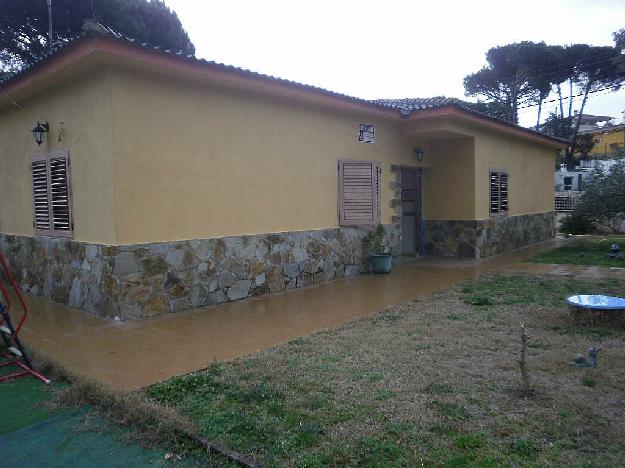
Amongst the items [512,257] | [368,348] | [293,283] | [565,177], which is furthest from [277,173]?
[565,177]

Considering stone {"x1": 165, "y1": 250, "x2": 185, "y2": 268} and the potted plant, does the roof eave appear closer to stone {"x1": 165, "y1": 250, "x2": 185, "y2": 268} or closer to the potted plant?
the potted plant

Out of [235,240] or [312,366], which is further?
[235,240]

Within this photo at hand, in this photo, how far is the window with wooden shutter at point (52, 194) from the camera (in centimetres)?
708

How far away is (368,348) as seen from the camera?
486 centimetres

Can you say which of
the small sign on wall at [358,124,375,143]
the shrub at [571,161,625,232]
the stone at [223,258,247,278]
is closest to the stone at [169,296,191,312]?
the stone at [223,258,247,278]

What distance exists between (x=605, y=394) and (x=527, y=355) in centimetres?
95

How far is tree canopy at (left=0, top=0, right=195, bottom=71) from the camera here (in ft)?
53.5

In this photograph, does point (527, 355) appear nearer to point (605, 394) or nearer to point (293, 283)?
point (605, 394)

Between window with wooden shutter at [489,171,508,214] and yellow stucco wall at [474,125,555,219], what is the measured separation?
213 millimetres

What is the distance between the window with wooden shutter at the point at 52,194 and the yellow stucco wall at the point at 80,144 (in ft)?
0.56

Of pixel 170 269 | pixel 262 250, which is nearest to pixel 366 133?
pixel 262 250

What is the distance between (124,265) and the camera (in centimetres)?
611

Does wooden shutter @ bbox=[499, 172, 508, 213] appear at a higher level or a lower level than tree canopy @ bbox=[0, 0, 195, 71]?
lower

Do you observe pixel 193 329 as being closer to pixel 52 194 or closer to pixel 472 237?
pixel 52 194
